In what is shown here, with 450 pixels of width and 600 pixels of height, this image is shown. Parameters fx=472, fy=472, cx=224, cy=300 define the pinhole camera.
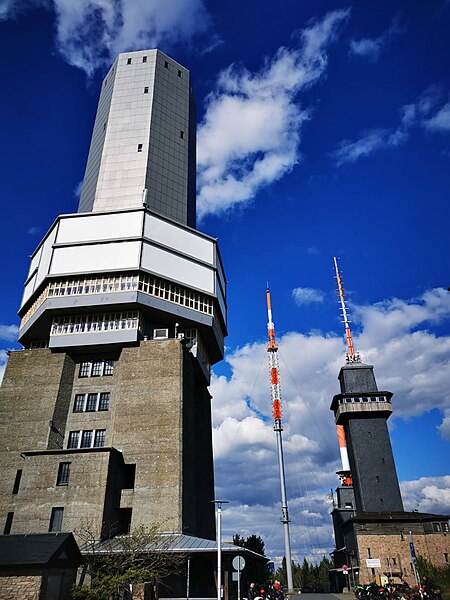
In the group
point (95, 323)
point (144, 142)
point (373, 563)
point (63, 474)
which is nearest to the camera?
point (63, 474)

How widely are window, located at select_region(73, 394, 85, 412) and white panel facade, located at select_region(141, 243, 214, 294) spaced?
1396cm

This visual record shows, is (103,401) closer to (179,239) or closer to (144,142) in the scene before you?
(179,239)

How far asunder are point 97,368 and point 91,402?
346cm

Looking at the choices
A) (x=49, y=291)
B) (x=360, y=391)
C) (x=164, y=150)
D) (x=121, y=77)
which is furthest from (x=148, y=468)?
(x=121, y=77)

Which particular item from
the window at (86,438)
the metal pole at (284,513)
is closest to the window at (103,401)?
the window at (86,438)

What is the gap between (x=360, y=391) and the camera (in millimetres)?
74938

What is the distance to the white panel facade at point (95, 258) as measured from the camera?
47250 millimetres

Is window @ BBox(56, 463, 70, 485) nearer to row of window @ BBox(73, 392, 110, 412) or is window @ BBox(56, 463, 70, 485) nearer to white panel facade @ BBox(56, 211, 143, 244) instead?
row of window @ BBox(73, 392, 110, 412)

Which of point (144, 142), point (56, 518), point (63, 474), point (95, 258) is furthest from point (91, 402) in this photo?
point (144, 142)

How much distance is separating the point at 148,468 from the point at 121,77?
1993 inches

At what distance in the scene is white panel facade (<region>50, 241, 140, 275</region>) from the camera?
47.2m

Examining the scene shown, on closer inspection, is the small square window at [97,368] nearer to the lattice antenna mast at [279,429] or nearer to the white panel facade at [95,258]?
the white panel facade at [95,258]

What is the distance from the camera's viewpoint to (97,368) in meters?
46.7

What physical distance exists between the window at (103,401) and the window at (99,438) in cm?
213
